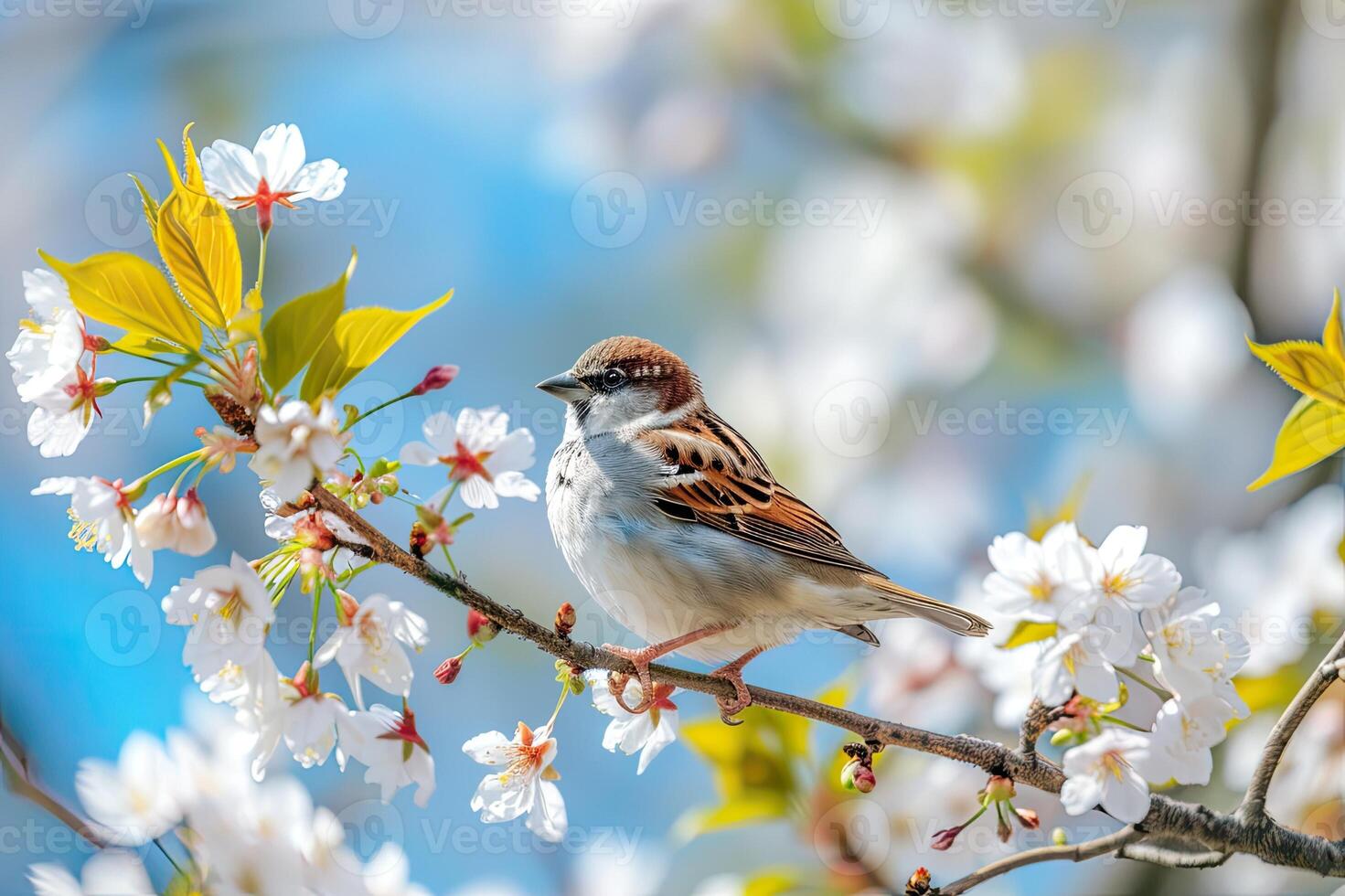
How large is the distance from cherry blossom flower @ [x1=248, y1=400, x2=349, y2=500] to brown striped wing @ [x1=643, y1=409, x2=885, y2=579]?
104cm

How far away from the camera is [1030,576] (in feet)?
4.22

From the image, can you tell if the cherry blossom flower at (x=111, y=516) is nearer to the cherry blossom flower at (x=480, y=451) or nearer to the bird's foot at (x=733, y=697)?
the cherry blossom flower at (x=480, y=451)

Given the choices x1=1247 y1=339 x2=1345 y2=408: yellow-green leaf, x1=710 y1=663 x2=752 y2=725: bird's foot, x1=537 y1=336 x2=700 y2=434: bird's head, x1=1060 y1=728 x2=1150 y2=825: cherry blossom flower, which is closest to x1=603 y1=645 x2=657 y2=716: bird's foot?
x1=710 y1=663 x2=752 y2=725: bird's foot

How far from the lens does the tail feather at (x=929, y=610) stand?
6.21 feet

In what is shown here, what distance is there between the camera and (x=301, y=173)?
4.20ft

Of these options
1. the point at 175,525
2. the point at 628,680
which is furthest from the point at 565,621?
the point at 175,525

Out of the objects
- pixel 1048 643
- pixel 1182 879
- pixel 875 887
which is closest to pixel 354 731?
pixel 1048 643

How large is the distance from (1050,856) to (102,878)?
107 cm

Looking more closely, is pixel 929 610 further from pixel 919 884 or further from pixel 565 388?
pixel 565 388

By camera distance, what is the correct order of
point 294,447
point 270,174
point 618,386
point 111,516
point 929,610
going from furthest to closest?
1. point 618,386
2. point 929,610
3. point 270,174
4. point 111,516
5. point 294,447

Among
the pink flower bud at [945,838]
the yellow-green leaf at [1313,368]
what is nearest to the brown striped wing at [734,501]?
the pink flower bud at [945,838]

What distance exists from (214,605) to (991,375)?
2.92 metres

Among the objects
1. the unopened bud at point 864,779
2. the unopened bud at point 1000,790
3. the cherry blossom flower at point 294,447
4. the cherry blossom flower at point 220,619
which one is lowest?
the unopened bud at point 1000,790

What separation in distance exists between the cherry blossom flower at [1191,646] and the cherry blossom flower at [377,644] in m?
0.88
